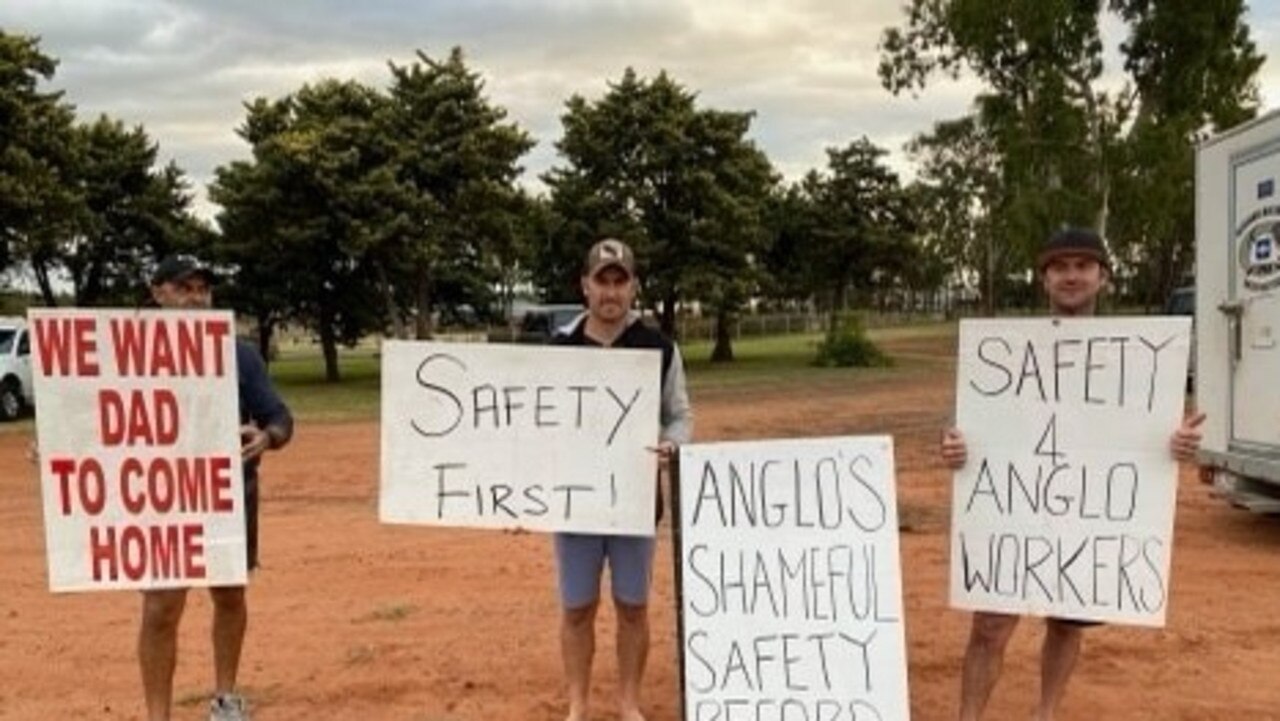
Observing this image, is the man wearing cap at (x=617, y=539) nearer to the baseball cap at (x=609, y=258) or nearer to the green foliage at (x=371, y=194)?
the baseball cap at (x=609, y=258)

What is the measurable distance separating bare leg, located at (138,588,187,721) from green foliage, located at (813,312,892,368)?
31004 mm

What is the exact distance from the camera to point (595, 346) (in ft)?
15.4

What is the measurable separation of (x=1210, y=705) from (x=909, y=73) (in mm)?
28601

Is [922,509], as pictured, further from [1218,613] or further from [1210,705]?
[1210,705]

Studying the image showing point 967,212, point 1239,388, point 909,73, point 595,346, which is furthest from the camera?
point 967,212

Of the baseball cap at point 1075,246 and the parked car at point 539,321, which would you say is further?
the parked car at point 539,321

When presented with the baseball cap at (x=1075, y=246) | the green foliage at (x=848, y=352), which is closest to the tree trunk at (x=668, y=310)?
the green foliage at (x=848, y=352)

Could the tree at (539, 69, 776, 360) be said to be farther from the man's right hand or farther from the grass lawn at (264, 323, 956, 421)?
the man's right hand

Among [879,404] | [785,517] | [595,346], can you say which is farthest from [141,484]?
[879,404]

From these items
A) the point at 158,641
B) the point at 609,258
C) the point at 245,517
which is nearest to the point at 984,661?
the point at 609,258

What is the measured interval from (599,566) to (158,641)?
1.59 m

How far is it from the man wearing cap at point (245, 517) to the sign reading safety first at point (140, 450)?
0.12m

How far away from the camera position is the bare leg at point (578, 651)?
485 cm

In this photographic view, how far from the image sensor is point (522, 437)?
4656 millimetres
